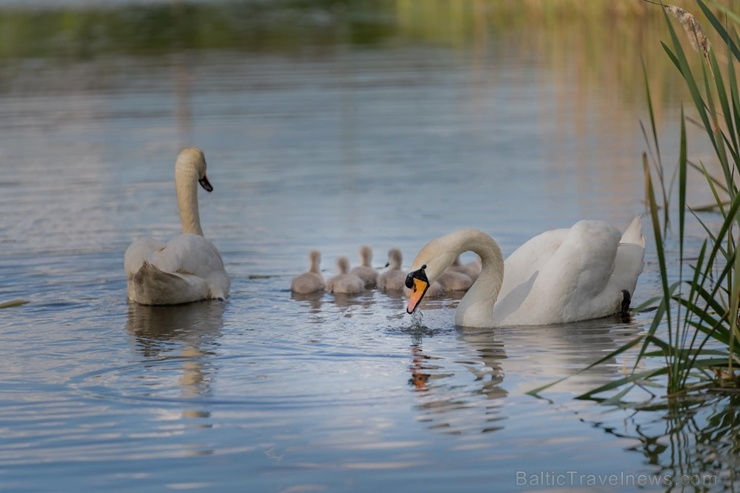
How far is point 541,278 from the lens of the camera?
29.6 feet

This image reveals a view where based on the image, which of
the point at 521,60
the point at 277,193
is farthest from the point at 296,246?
the point at 521,60

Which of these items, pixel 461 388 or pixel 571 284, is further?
pixel 571 284

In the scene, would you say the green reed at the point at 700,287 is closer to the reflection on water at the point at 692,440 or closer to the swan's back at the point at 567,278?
the reflection on water at the point at 692,440

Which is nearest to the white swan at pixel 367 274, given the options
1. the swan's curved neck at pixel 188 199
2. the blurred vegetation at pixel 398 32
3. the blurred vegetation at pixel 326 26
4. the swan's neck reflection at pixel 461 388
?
the swan's curved neck at pixel 188 199

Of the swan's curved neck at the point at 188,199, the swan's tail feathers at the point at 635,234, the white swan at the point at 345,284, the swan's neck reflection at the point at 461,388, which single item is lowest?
the swan's neck reflection at the point at 461,388

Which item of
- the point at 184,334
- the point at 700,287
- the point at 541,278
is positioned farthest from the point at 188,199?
the point at 700,287

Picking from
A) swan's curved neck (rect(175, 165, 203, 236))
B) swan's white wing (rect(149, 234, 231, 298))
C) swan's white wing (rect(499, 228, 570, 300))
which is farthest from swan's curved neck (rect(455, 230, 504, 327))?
swan's curved neck (rect(175, 165, 203, 236))

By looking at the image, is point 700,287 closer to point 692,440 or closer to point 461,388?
point 692,440

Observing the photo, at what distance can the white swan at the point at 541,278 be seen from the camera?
884 cm

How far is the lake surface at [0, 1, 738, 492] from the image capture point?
598cm

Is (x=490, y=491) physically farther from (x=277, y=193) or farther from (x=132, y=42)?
(x=132, y=42)

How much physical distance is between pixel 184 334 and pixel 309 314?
36.8 inches

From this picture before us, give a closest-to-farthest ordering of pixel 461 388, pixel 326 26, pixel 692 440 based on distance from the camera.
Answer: pixel 692 440, pixel 461 388, pixel 326 26

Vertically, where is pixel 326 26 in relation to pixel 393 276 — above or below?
above
